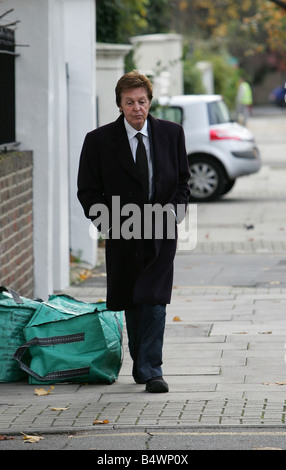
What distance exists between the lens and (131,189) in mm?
6449

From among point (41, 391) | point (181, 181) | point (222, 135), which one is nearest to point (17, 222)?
point (41, 391)

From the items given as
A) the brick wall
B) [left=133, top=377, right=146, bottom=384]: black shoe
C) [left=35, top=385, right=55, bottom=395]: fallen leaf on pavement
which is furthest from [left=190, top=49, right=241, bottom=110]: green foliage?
[left=35, top=385, right=55, bottom=395]: fallen leaf on pavement

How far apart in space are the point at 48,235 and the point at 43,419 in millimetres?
4281

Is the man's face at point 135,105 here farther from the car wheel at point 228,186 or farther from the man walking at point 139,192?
the car wheel at point 228,186

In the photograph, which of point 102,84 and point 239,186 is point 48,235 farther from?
point 239,186

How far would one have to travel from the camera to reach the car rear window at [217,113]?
1908 centimetres

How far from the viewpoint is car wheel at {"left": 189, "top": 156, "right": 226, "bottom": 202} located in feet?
62.3

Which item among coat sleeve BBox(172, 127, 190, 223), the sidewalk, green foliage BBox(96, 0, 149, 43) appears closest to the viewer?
the sidewalk

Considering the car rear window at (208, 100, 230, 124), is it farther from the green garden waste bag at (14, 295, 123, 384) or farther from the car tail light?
the green garden waste bag at (14, 295, 123, 384)

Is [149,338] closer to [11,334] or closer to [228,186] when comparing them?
[11,334]

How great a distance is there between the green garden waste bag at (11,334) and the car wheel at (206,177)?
12080mm

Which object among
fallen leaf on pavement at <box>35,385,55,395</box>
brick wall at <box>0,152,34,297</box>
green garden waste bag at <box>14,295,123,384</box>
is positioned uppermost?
brick wall at <box>0,152,34,297</box>

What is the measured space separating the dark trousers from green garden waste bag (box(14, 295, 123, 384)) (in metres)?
0.22

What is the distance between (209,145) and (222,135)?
30 cm
